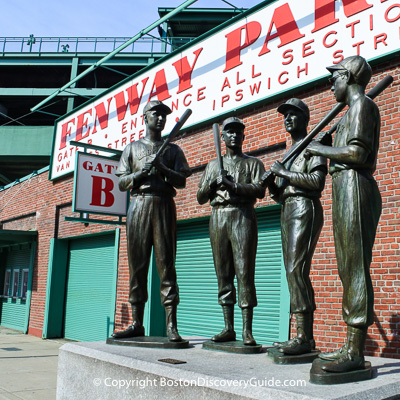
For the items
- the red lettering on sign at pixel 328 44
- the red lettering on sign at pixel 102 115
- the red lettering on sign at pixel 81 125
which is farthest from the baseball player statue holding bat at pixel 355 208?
the red lettering on sign at pixel 81 125

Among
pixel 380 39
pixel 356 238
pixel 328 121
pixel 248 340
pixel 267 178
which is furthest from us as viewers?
pixel 380 39

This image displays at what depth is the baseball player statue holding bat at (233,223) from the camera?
4.47 m

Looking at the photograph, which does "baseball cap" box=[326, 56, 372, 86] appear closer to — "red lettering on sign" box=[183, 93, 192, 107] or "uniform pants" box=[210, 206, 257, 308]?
"uniform pants" box=[210, 206, 257, 308]

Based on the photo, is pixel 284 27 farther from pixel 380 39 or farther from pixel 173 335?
pixel 173 335

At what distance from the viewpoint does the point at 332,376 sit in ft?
10.0

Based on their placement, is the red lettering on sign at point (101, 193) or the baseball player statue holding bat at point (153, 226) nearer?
the baseball player statue holding bat at point (153, 226)

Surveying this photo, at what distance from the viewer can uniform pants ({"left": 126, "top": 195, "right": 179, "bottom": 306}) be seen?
4871 mm

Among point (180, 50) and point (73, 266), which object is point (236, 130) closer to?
point (180, 50)

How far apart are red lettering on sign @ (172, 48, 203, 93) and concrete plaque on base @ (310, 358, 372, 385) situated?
707cm

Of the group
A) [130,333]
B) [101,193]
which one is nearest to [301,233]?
[130,333]

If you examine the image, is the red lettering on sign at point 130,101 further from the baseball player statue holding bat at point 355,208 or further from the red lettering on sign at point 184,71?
the baseball player statue holding bat at point 355,208

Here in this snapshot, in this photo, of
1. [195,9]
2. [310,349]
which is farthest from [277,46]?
[195,9]

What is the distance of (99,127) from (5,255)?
801 cm

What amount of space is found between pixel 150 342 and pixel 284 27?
5.42 meters
